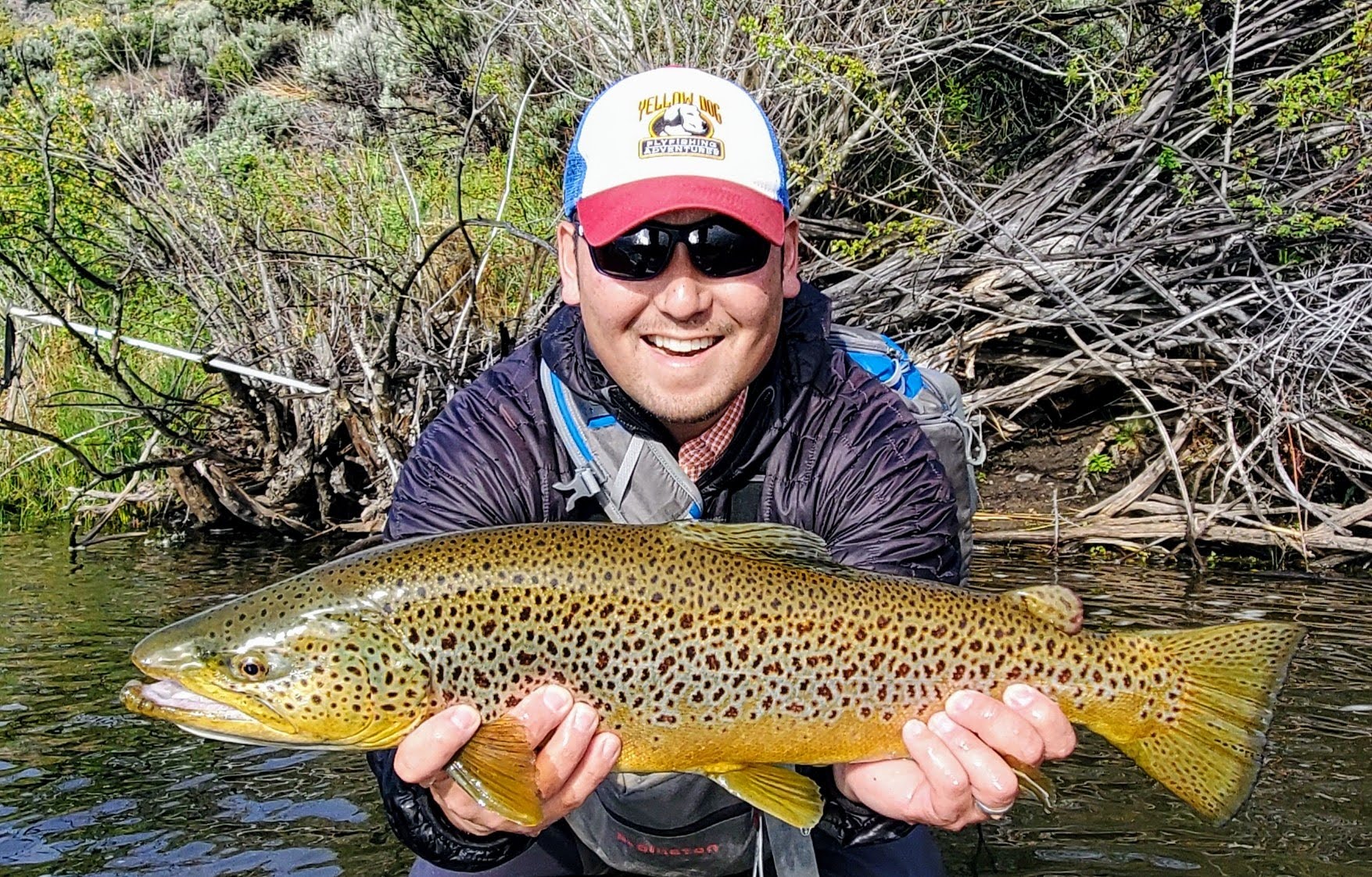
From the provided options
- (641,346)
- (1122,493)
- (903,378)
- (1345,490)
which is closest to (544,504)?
(641,346)

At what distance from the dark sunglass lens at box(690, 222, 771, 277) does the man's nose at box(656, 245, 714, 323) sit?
1.2 inches

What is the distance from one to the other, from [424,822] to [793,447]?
1.35m

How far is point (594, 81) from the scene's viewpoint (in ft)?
33.8

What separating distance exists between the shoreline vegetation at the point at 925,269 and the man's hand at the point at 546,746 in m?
4.85

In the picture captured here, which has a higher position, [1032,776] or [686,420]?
[686,420]

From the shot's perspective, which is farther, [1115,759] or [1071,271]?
[1071,271]

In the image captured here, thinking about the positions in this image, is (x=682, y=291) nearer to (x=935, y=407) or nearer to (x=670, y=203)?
(x=670, y=203)

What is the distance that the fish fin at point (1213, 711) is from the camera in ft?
8.73

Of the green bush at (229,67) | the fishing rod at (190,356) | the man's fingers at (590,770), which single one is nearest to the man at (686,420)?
the man's fingers at (590,770)

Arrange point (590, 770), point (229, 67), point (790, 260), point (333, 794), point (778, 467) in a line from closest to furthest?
point (590, 770), point (778, 467), point (790, 260), point (333, 794), point (229, 67)

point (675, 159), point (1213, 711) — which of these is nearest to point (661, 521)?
point (675, 159)

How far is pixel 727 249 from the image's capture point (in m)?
2.98

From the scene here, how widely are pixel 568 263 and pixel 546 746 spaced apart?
4.63 ft

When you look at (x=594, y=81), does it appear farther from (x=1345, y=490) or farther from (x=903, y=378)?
(x=903, y=378)
